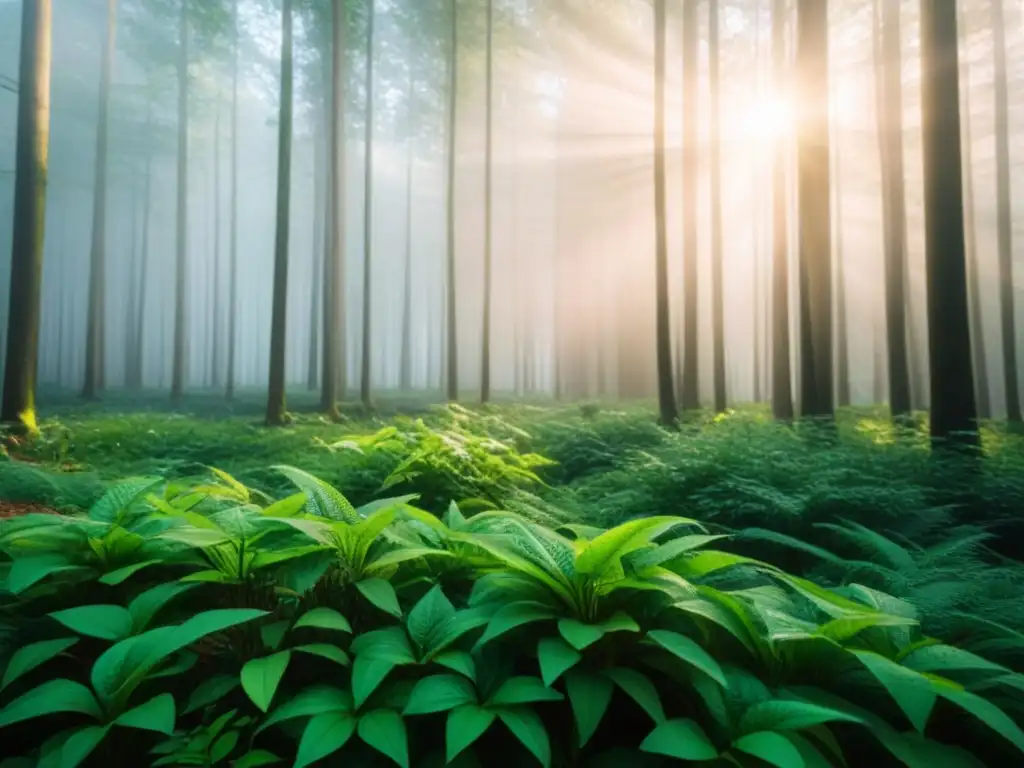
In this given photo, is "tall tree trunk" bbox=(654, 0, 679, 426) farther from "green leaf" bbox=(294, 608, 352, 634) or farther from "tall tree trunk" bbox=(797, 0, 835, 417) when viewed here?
"green leaf" bbox=(294, 608, 352, 634)

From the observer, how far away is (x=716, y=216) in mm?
18344

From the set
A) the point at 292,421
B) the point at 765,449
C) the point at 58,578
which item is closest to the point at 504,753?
the point at 58,578

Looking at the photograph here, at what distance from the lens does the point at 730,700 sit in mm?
1664

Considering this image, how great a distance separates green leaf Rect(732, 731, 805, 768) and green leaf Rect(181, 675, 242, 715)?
1.44 metres

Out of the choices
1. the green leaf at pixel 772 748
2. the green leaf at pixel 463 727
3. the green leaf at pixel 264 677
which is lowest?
the green leaf at pixel 772 748

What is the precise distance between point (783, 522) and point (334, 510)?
165 inches

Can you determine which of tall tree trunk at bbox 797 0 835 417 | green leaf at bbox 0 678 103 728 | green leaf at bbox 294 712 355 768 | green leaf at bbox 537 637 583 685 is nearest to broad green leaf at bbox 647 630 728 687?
green leaf at bbox 537 637 583 685

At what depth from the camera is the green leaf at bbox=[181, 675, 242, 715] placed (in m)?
1.79

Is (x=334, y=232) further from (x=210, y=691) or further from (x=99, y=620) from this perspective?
(x=210, y=691)

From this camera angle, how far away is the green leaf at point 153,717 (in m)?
1.59

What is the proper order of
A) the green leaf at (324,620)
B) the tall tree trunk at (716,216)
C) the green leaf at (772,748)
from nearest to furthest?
the green leaf at (772,748), the green leaf at (324,620), the tall tree trunk at (716,216)

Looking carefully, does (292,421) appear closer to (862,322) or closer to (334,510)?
(334,510)

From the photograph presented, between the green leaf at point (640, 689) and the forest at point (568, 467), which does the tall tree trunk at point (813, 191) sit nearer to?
the forest at point (568, 467)

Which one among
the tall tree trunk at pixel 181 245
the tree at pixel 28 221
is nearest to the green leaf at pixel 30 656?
the tree at pixel 28 221
